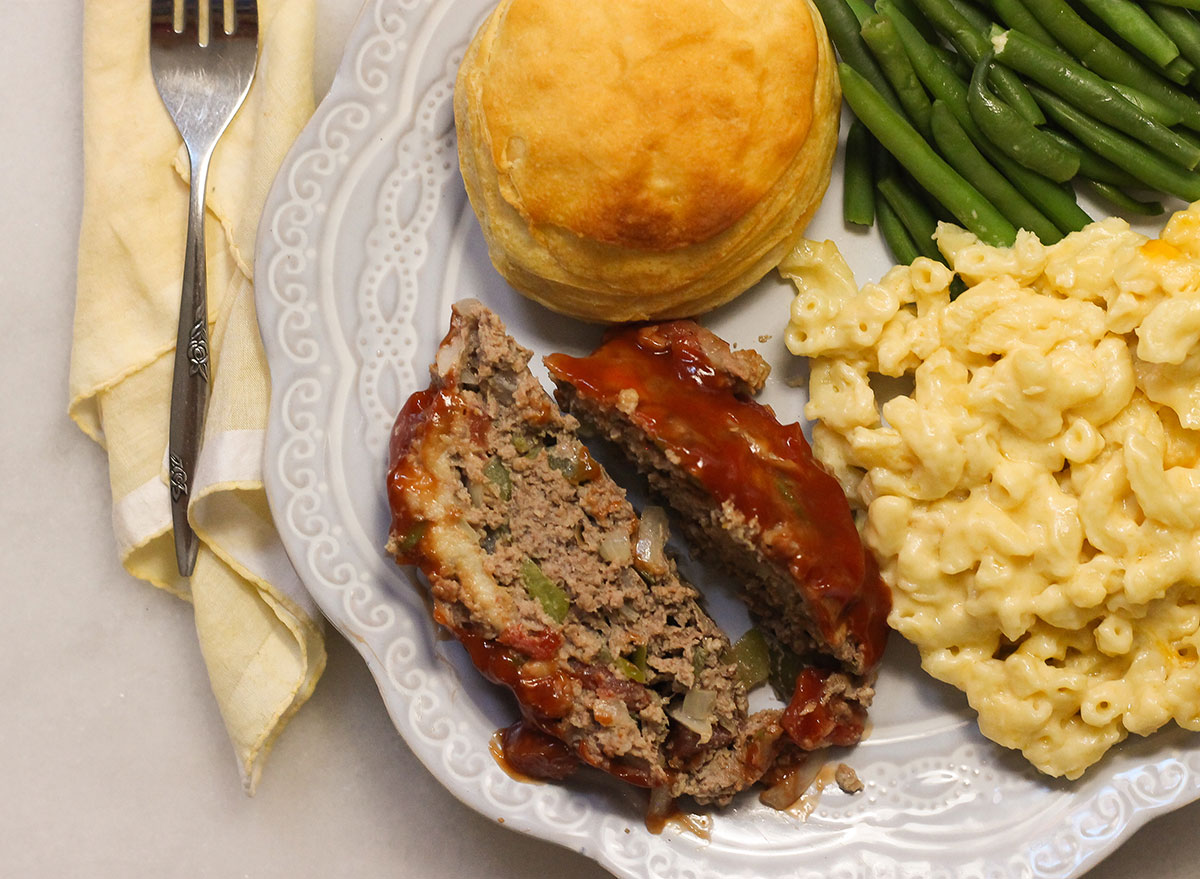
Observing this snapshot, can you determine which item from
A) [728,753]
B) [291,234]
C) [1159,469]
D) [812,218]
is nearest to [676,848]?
[728,753]

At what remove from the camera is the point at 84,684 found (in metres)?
3.85

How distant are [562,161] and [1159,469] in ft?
6.52

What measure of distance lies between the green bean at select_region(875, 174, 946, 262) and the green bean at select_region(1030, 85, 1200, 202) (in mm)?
486

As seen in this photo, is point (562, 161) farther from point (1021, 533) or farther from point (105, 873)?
point (105, 873)

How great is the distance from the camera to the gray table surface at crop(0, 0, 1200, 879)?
381 cm

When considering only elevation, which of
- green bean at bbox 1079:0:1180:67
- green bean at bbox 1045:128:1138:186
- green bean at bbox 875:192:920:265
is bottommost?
green bean at bbox 875:192:920:265

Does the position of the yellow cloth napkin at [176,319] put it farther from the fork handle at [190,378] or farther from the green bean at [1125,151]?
the green bean at [1125,151]

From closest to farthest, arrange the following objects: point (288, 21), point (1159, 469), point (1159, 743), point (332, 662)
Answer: point (1159, 469) < point (1159, 743) < point (288, 21) < point (332, 662)

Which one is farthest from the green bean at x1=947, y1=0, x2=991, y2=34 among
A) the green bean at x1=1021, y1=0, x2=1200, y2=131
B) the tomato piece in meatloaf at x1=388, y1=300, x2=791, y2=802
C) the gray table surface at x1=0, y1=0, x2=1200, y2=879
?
the gray table surface at x1=0, y1=0, x2=1200, y2=879

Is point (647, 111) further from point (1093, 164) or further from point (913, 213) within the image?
point (1093, 164)

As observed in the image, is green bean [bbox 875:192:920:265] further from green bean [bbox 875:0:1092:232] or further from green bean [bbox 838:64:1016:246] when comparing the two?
green bean [bbox 875:0:1092:232]

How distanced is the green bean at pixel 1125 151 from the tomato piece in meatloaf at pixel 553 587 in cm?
185

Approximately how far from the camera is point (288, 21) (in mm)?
3537

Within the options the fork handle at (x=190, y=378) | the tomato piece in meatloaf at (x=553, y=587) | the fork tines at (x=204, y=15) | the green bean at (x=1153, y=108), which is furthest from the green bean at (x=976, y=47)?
the fork handle at (x=190, y=378)
